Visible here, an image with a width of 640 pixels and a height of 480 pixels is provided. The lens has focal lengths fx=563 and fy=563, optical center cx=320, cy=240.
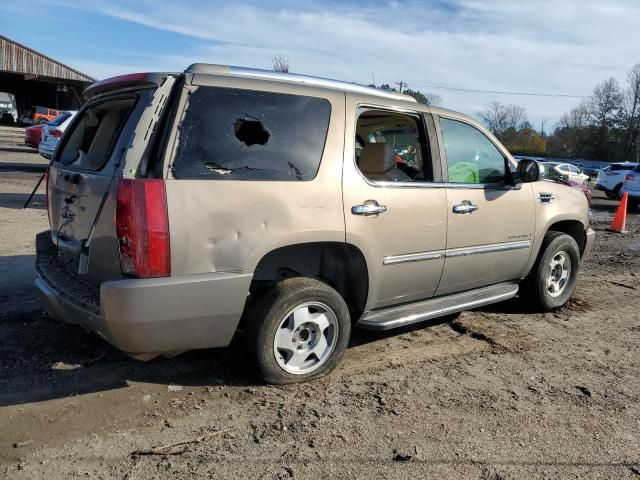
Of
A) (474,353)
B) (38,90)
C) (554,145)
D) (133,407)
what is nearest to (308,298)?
(133,407)

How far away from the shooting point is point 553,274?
18.7 feet

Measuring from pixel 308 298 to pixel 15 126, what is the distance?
162 feet

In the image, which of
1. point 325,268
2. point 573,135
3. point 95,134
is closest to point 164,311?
point 325,268

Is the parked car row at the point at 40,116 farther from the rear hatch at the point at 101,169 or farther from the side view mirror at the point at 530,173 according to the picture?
the side view mirror at the point at 530,173

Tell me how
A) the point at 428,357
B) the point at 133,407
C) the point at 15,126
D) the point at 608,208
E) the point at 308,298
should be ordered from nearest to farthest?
the point at 133,407 < the point at 308,298 < the point at 428,357 < the point at 608,208 < the point at 15,126

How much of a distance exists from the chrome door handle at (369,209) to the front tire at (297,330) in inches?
21.4

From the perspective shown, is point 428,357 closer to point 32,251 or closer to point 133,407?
point 133,407

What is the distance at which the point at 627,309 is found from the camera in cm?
598

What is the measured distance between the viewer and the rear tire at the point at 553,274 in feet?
17.9

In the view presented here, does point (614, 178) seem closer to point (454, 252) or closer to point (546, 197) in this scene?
point (546, 197)

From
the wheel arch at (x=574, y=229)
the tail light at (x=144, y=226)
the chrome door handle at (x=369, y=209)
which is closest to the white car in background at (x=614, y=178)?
the wheel arch at (x=574, y=229)

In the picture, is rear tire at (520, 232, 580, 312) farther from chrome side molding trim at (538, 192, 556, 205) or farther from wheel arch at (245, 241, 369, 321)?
wheel arch at (245, 241, 369, 321)

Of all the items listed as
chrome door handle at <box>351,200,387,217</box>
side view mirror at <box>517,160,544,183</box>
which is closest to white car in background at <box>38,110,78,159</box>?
side view mirror at <box>517,160,544,183</box>

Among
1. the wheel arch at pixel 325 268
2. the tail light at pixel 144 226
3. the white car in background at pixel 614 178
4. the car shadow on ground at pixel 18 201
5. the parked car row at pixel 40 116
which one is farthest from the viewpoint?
the parked car row at pixel 40 116
